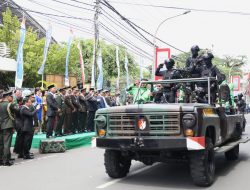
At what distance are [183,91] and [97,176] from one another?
249cm

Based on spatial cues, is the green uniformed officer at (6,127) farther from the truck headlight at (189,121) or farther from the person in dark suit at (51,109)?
the truck headlight at (189,121)

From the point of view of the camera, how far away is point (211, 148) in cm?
735

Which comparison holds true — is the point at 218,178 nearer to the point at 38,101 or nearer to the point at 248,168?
the point at 248,168

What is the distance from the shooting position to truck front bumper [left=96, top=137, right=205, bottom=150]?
6746 mm

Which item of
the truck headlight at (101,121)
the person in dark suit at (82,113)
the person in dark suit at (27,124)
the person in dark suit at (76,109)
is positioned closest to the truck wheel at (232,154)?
the truck headlight at (101,121)

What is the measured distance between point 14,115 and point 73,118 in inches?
220

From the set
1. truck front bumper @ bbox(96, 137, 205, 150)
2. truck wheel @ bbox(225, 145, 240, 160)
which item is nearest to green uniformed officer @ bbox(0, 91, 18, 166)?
truck front bumper @ bbox(96, 137, 205, 150)

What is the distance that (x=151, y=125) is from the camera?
714cm

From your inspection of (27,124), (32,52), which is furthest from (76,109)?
(32,52)

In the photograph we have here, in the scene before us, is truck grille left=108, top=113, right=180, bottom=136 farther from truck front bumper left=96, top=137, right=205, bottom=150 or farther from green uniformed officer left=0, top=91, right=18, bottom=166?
green uniformed officer left=0, top=91, right=18, bottom=166

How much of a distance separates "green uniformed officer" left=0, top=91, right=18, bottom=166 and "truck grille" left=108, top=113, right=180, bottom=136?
3.55 metres

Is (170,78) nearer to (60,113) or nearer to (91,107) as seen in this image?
(60,113)

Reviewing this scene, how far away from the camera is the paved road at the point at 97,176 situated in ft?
24.3

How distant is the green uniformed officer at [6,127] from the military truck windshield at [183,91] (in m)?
3.24
